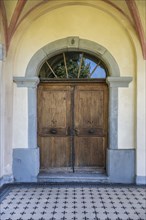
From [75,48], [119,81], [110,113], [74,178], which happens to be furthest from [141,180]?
[75,48]

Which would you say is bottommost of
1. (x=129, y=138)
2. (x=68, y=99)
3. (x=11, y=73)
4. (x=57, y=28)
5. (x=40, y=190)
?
(x=40, y=190)

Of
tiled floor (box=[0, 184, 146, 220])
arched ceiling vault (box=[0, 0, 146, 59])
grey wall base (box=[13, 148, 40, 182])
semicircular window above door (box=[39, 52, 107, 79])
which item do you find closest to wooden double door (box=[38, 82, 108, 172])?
semicircular window above door (box=[39, 52, 107, 79])

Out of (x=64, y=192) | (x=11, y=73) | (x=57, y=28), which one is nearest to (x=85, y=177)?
(x=64, y=192)

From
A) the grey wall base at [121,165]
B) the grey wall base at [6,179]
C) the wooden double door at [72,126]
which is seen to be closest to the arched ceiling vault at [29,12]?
the wooden double door at [72,126]

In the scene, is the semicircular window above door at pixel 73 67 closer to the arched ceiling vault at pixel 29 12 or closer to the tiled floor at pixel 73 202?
the arched ceiling vault at pixel 29 12

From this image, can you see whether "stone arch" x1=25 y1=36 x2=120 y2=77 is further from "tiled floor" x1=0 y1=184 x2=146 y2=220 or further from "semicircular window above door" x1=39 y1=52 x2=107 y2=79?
"tiled floor" x1=0 y1=184 x2=146 y2=220

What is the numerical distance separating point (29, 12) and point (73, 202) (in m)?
3.52

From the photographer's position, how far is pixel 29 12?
4.40 meters

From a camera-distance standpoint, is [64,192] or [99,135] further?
[99,135]

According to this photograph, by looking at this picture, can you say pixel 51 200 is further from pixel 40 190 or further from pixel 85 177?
pixel 85 177

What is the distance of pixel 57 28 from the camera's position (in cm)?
458

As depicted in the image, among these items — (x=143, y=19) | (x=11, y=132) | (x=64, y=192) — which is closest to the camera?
(x=64, y=192)

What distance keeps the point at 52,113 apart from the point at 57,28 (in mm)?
1729

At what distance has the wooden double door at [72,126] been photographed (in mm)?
4812
